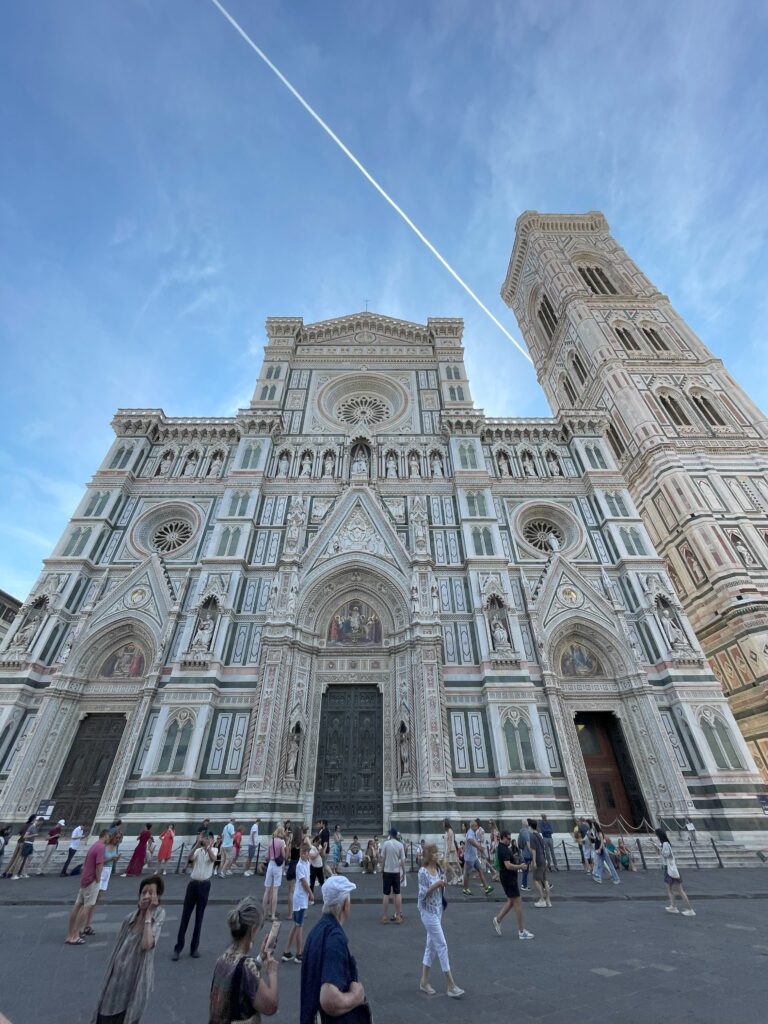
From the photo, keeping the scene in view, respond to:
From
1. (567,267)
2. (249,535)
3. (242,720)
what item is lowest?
(242,720)

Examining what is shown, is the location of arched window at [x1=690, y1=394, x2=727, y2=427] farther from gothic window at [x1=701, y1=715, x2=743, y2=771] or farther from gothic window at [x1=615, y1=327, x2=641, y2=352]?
gothic window at [x1=701, y1=715, x2=743, y2=771]

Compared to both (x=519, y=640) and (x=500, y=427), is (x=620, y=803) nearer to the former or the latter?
(x=519, y=640)

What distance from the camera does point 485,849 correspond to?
38.0 ft

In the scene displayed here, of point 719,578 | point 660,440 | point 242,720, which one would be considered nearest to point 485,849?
point 242,720

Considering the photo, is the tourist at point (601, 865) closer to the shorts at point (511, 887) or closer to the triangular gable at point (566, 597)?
the shorts at point (511, 887)

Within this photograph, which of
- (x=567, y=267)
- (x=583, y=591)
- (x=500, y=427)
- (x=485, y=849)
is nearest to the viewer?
(x=485, y=849)

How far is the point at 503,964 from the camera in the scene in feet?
17.7

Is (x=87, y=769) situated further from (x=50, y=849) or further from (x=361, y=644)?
Answer: (x=361, y=644)

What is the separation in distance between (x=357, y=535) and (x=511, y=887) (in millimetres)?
14063

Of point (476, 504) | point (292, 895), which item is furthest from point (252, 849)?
point (476, 504)

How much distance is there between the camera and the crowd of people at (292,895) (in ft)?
7.53

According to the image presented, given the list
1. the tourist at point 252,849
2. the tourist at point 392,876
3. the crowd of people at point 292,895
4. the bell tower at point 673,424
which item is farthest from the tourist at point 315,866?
the bell tower at point 673,424

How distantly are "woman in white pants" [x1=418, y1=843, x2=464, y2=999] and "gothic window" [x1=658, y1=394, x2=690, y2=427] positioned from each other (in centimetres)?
2705

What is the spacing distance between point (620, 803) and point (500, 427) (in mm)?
16182
